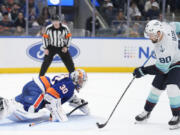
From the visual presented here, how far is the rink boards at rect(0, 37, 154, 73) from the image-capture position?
8016 mm

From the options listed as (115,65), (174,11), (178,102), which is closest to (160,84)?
(178,102)

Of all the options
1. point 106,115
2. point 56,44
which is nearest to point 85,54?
point 56,44

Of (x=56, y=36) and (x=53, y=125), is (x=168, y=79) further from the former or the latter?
(x=56, y=36)

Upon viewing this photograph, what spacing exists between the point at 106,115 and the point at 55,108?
0.82 metres

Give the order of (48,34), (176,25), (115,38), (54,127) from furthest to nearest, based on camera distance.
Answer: (115,38) < (48,34) < (176,25) < (54,127)

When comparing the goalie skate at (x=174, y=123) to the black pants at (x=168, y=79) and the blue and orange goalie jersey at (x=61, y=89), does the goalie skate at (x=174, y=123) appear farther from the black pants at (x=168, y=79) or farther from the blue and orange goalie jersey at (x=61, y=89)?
the blue and orange goalie jersey at (x=61, y=89)

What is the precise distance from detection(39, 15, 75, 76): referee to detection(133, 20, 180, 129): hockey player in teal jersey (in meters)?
2.53

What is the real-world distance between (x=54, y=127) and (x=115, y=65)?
493 cm

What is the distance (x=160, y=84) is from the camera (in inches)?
153

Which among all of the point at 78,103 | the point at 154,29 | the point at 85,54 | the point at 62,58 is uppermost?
the point at 154,29

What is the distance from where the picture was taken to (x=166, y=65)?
3.67 metres

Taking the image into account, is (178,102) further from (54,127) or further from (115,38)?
(115,38)

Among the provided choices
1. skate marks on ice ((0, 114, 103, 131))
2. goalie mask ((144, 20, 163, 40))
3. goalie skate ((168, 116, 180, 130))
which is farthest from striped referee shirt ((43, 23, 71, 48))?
goalie skate ((168, 116, 180, 130))

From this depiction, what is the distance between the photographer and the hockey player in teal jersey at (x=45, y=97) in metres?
3.80
